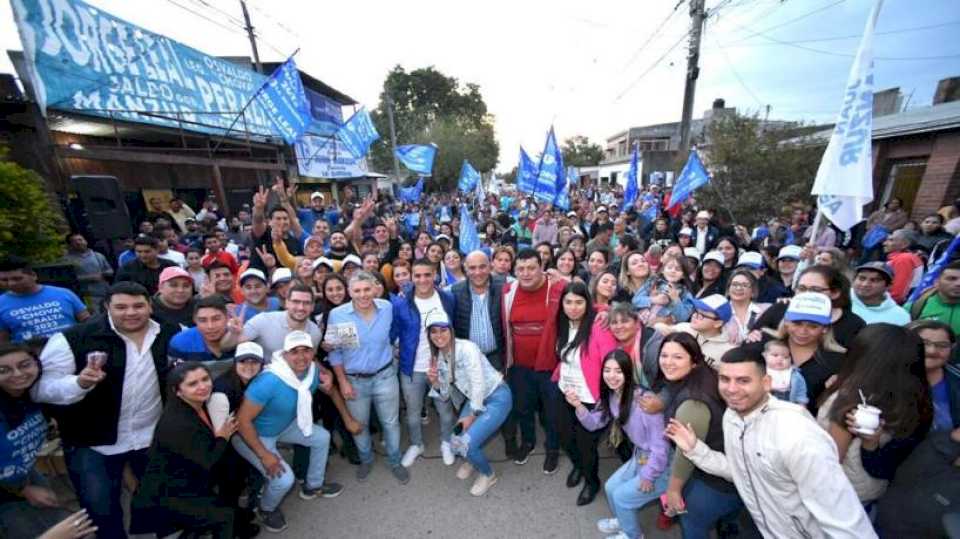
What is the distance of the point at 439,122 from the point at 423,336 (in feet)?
120

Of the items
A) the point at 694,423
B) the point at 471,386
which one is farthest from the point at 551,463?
the point at 694,423

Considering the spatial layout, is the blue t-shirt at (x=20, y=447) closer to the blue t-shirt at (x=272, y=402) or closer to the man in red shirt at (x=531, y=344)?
the blue t-shirt at (x=272, y=402)

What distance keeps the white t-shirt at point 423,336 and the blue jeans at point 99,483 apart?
2.15 metres

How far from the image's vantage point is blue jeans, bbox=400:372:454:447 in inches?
144

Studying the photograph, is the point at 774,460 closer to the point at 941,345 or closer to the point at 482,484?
the point at 941,345

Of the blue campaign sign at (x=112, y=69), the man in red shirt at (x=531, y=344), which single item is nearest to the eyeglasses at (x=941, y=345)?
the man in red shirt at (x=531, y=344)

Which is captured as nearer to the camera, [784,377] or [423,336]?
[784,377]

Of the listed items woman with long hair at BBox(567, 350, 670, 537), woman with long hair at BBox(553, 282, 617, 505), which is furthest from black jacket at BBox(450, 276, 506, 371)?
woman with long hair at BBox(567, 350, 670, 537)

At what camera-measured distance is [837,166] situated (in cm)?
404

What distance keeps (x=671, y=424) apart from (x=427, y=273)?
2.28 metres

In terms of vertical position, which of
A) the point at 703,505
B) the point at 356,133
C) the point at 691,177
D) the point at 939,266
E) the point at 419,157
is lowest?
the point at 703,505

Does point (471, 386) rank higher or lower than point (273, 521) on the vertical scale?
higher

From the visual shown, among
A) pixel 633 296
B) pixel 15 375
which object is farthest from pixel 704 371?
pixel 15 375

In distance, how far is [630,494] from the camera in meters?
2.59
